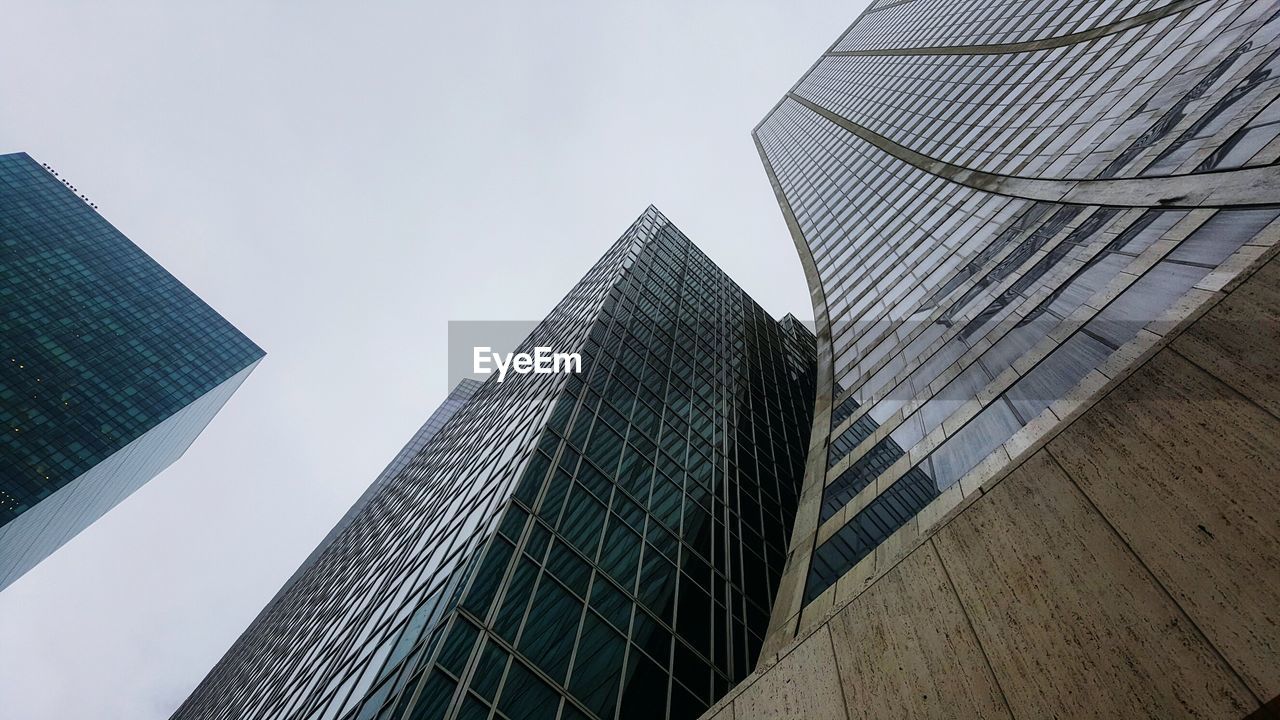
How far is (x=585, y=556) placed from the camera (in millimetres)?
18188

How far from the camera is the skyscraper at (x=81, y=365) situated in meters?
82.9

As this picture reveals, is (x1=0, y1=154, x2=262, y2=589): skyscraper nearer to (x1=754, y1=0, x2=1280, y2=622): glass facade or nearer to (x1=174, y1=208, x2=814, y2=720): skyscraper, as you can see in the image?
(x1=174, y1=208, x2=814, y2=720): skyscraper

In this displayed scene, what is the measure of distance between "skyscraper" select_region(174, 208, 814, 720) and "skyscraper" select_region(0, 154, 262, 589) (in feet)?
226

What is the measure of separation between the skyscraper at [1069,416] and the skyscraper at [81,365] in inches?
3990

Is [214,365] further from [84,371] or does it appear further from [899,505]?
[899,505]

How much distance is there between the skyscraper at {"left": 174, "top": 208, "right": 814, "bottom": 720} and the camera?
1438 centimetres

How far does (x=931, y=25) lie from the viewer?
7344 centimetres

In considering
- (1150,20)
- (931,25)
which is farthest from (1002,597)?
(931,25)

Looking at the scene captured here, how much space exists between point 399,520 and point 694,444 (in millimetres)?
21401
